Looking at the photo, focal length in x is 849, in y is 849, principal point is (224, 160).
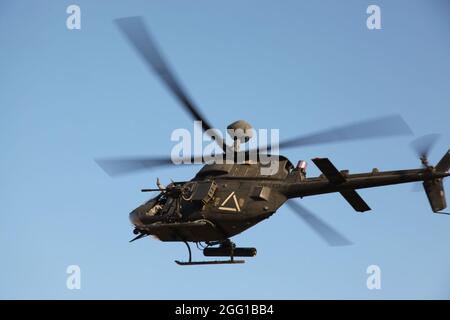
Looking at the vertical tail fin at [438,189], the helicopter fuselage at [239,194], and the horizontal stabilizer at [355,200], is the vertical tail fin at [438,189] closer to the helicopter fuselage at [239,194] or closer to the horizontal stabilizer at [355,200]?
the helicopter fuselage at [239,194]

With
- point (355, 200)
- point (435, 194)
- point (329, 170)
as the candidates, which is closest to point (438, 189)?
point (435, 194)

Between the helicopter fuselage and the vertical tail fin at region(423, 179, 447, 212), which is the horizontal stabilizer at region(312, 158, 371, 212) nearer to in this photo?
the helicopter fuselage

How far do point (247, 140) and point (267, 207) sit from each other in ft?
7.22

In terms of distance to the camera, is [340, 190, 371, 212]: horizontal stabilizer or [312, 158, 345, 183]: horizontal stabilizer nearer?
[312, 158, 345, 183]: horizontal stabilizer

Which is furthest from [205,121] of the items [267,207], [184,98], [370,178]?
[370,178]

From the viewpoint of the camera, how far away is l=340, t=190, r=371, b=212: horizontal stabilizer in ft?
80.2

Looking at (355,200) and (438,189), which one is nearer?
(438,189)

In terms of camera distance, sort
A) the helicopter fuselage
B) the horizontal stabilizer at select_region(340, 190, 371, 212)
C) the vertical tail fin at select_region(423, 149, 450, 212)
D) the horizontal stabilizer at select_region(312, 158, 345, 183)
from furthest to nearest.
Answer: the horizontal stabilizer at select_region(340, 190, 371, 212) → the helicopter fuselage → the horizontal stabilizer at select_region(312, 158, 345, 183) → the vertical tail fin at select_region(423, 149, 450, 212)

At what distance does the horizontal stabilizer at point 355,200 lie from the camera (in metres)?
24.5

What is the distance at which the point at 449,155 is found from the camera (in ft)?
73.7

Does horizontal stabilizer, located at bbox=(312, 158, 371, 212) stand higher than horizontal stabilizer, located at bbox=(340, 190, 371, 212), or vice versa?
horizontal stabilizer, located at bbox=(312, 158, 371, 212)

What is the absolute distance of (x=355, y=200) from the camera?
24.6 m

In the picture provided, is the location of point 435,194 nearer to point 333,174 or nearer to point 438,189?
point 438,189
